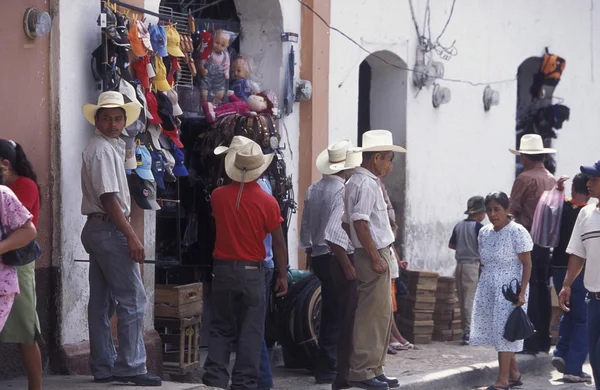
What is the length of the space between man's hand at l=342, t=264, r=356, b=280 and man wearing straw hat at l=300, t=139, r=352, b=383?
390 mm

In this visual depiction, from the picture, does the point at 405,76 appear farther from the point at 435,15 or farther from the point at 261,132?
the point at 261,132

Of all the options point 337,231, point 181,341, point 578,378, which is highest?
point 337,231

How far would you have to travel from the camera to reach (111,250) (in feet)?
25.7

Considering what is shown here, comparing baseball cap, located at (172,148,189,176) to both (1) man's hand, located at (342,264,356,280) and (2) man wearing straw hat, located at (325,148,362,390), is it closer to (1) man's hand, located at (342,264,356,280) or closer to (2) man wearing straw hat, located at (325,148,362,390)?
(2) man wearing straw hat, located at (325,148,362,390)

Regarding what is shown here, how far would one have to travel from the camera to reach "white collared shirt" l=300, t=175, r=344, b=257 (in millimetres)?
9414

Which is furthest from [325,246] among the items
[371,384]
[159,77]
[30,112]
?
[30,112]

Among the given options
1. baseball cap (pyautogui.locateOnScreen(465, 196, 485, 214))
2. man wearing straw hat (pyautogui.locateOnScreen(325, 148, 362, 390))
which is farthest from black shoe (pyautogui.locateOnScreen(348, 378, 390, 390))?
baseball cap (pyautogui.locateOnScreen(465, 196, 485, 214))

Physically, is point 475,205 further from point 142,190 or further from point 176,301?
point 142,190

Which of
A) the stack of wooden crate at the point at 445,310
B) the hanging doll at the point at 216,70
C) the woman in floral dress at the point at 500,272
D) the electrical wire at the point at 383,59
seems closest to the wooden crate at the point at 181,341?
the hanging doll at the point at 216,70

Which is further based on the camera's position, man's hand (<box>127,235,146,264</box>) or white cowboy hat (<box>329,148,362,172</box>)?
white cowboy hat (<box>329,148,362,172</box>)

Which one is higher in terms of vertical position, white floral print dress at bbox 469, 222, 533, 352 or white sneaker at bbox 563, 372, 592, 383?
white floral print dress at bbox 469, 222, 533, 352

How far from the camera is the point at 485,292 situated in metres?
9.81

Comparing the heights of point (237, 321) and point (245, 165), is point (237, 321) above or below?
below

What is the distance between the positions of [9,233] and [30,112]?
2027mm
